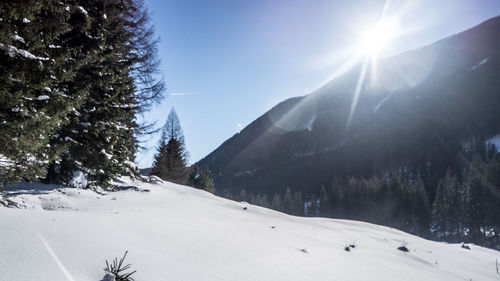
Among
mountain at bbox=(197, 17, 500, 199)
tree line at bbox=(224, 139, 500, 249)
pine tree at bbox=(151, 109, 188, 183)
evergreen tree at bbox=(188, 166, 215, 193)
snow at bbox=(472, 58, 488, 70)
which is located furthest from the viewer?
snow at bbox=(472, 58, 488, 70)

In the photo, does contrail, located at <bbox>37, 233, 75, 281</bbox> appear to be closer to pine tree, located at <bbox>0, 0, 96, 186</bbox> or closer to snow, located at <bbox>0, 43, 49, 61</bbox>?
pine tree, located at <bbox>0, 0, 96, 186</bbox>

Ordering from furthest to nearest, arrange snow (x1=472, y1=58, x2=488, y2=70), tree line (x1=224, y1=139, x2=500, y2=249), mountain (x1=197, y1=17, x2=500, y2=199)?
snow (x1=472, y1=58, x2=488, y2=70) → mountain (x1=197, y1=17, x2=500, y2=199) → tree line (x1=224, y1=139, x2=500, y2=249)

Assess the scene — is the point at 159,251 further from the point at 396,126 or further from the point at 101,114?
the point at 396,126

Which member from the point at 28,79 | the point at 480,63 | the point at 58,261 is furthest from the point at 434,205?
the point at 480,63

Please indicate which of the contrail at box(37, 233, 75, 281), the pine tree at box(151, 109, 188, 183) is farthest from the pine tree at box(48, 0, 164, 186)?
the pine tree at box(151, 109, 188, 183)

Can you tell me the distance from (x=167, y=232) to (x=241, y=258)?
121cm

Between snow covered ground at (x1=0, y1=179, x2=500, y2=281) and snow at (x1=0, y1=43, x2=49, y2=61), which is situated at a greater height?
snow at (x1=0, y1=43, x2=49, y2=61)

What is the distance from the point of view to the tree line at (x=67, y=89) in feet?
14.1

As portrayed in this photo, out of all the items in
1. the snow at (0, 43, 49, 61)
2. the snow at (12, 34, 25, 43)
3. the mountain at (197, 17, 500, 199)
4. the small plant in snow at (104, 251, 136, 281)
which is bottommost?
the small plant in snow at (104, 251, 136, 281)

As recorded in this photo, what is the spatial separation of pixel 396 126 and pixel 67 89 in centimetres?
13444

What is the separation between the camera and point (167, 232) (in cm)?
372

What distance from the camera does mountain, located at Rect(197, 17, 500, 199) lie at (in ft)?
324

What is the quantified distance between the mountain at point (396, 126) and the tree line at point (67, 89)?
286ft

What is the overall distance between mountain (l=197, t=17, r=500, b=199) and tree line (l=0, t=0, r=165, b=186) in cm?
8716
